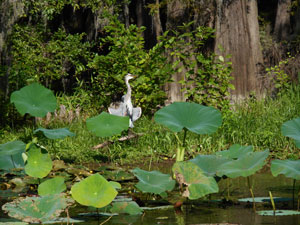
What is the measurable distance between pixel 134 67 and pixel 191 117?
4312 millimetres

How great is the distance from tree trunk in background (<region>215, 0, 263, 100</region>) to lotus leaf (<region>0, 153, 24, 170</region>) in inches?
229

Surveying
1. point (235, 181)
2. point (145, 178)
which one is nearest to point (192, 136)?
point (235, 181)

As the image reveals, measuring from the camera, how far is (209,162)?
187 inches

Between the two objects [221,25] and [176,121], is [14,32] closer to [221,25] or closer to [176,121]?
[221,25]

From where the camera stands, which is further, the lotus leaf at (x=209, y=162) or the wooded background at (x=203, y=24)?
the wooded background at (x=203, y=24)

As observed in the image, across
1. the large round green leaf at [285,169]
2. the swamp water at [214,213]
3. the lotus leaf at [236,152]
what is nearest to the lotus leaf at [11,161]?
the swamp water at [214,213]

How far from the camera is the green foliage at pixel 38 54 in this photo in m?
10.1

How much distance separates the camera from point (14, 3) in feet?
31.1

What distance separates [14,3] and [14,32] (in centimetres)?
67

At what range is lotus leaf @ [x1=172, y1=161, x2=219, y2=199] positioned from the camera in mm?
4152

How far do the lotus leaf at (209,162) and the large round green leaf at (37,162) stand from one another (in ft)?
4.14

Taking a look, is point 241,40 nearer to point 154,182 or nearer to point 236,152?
point 236,152

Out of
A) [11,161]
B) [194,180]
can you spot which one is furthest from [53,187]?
[11,161]

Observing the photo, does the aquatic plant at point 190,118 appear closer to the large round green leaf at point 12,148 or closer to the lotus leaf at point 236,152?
the lotus leaf at point 236,152
